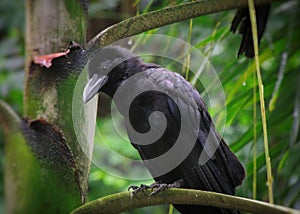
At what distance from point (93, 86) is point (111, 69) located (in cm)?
14

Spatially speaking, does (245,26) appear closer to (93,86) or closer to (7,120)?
(93,86)

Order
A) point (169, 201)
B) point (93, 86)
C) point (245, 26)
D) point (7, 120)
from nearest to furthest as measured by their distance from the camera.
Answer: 1. point (169, 201)
2. point (7, 120)
3. point (93, 86)
4. point (245, 26)

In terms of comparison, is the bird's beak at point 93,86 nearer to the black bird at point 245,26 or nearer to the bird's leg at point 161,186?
the bird's leg at point 161,186

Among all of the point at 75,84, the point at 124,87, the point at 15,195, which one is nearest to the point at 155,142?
the point at 124,87

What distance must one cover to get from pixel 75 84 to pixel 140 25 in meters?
0.16

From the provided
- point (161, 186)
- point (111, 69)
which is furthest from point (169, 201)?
point (111, 69)

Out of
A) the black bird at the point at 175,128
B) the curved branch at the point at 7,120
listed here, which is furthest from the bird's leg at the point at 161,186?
the curved branch at the point at 7,120

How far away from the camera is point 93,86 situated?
3.85 feet

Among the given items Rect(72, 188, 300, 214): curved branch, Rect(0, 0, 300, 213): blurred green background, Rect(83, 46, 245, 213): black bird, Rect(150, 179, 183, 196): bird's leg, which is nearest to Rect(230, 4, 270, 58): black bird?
Rect(0, 0, 300, 213): blurred green background

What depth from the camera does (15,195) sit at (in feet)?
3.19

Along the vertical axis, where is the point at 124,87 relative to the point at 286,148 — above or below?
above

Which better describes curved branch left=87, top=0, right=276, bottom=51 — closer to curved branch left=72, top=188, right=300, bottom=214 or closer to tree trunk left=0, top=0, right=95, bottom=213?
tree trunk left=0, top=0, right=95, bottom=213

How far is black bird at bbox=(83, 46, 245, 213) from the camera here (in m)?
1.26

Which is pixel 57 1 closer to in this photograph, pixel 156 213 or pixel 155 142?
pixel 155 142
